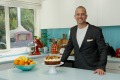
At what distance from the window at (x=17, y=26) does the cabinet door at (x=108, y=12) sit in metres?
1.72

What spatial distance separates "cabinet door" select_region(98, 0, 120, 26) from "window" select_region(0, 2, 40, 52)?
1718 mm

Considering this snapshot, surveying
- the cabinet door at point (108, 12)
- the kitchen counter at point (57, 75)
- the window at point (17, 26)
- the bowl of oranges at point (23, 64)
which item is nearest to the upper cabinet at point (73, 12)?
the cabinet door at point (108, 12)

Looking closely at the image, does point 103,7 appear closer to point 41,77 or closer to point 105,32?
point 105,32

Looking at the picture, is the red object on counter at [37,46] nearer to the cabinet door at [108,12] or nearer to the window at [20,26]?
the window at [20,26]

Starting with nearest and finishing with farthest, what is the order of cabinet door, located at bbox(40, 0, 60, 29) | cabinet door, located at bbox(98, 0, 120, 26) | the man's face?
the man's face
cabinet door, located at bbox(98, 0, 120, 26)
cabinet door, located at bbox(40, 0, 60, 29)

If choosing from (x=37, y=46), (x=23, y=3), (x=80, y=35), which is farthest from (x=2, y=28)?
(x=80, y=35)

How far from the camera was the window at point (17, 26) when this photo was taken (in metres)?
4.03

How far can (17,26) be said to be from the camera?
169 inches

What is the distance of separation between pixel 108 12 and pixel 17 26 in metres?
2.00

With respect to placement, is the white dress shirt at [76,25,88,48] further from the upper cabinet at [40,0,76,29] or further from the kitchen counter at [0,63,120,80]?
the upper cabinet at [40,0,76,29]

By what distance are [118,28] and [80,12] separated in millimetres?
1366

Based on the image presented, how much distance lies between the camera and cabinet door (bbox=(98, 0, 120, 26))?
324cm

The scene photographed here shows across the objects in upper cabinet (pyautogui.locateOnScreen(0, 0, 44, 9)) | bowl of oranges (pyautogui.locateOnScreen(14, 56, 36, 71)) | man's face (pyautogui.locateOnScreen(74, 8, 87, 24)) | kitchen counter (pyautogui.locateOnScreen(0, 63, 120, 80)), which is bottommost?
kitchen counter (pyautogui.locateOnScreen(0, 63, 120, 80))

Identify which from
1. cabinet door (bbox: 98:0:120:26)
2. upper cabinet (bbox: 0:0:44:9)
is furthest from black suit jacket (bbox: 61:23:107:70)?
upper cabinet (bbox: 0:0:44:9)
